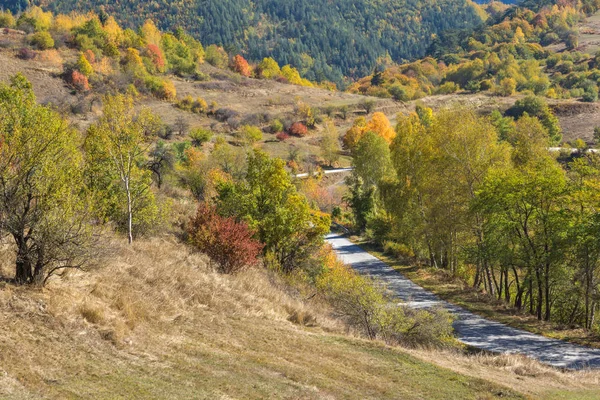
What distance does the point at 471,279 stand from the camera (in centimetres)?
3606

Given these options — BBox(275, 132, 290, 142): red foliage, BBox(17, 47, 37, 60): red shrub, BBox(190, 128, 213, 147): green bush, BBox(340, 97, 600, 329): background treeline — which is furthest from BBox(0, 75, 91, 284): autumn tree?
BBox(17, 47, 37, 60): red shrub

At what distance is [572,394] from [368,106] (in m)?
103

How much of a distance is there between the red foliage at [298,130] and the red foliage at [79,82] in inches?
1412

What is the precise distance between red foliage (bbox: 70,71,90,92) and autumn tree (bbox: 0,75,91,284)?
82913 millimetres

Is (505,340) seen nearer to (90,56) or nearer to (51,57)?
(90,56)

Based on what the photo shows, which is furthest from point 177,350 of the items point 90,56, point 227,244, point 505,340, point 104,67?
point 90,56

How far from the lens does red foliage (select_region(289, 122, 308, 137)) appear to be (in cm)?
9312

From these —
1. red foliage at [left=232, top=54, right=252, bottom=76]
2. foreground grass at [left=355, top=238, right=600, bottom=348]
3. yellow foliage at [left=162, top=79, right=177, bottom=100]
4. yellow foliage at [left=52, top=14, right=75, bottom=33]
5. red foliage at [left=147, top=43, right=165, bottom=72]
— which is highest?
yellow foliage at [left=52, top=14, right=75, bottom=33]

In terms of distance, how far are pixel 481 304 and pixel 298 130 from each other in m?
69.2

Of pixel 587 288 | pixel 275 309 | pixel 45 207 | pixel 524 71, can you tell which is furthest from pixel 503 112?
pixel 45 207

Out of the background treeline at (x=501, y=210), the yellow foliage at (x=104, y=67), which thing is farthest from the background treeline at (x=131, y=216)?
the yellow foliage at (x=104, y=67)

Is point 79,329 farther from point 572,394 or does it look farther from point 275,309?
point 572,394

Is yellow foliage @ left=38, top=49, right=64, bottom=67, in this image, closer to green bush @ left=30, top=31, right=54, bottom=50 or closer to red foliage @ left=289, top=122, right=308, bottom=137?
green bush @ left=30, top=31, right=54, bottom=50

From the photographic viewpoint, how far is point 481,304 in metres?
27.3
